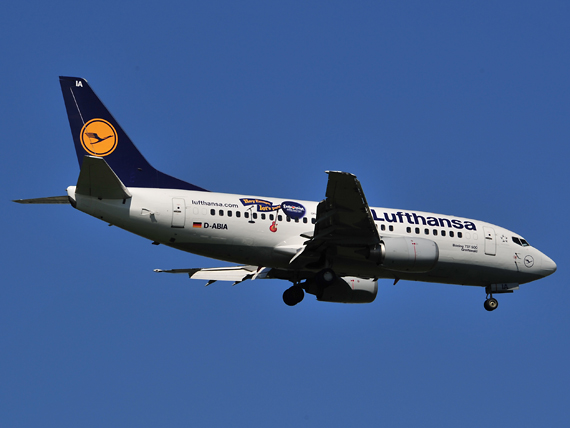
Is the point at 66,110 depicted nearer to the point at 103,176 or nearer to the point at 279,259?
the point at 103,176

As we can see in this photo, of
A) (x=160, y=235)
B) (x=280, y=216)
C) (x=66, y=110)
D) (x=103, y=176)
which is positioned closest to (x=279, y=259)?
(x=280, y=216)

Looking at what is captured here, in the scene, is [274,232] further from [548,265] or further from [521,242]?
[548,265]

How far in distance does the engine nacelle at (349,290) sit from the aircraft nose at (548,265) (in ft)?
22.8

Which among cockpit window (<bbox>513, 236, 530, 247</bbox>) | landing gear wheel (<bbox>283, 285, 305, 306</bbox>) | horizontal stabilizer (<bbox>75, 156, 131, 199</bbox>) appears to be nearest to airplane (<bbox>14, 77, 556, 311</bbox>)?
horizontal stabilizer (<bbox>75, 156, 131, 199</bbox>)

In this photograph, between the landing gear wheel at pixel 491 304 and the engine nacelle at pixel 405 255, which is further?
the landing gear wheel at pixel 491 304

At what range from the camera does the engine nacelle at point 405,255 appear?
2628cm

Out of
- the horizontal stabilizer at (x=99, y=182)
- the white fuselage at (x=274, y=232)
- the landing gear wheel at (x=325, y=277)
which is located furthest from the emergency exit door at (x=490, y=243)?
the horizontal stabilizer at (x=99, y=182)

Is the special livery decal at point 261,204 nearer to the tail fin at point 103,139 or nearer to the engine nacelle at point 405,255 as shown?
the tail fin at point 103,139

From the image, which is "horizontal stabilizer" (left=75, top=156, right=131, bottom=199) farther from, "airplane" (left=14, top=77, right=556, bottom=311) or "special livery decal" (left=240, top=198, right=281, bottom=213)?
"special livery decal" (left=240, top=198, right=281, bottom=213)

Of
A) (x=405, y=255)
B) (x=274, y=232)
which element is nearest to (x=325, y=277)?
(x=274, y=232)

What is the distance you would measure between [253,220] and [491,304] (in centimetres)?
1089

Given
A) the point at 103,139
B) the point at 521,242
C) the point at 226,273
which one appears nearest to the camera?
the point at 103,139

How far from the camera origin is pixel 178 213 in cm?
2559

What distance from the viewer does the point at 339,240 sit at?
26.5 metres
